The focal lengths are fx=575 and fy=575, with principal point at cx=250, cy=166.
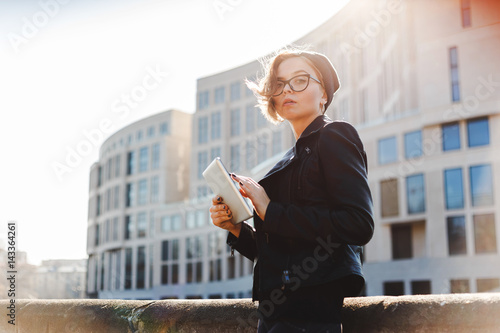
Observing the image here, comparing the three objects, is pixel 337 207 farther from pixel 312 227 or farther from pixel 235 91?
pixel 235 91

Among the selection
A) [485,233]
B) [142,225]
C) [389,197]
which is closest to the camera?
[485,233]

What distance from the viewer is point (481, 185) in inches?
1296

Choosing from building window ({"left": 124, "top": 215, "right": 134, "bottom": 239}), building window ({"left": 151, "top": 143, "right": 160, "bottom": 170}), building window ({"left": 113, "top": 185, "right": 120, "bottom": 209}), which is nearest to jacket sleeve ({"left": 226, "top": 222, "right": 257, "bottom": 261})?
building window ({"left": 151, "top": 143, "right": 160, "bottom": 170})

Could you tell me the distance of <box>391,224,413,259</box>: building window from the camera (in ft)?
121

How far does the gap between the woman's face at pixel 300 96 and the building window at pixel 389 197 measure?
3456 centimetres

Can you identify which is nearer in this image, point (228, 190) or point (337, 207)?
point (337, 207)

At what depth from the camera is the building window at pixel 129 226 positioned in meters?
75.8

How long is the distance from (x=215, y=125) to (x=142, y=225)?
1744 centimetres

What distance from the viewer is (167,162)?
7306 cm

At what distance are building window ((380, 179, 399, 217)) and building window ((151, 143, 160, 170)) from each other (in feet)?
140

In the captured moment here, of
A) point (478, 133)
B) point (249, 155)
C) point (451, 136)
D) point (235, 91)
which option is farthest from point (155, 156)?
point (478, 133)

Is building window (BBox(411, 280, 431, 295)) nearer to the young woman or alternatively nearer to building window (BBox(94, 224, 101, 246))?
the young woman

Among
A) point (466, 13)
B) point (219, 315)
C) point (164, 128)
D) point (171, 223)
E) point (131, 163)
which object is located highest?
point (164, 128)

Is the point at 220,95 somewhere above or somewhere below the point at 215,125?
above
